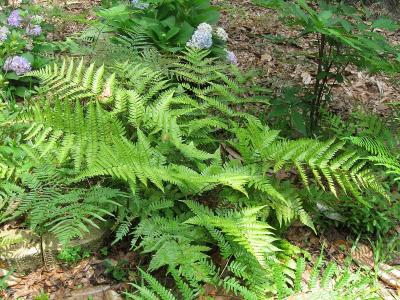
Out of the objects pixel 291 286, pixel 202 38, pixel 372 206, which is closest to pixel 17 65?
pixel 202 38

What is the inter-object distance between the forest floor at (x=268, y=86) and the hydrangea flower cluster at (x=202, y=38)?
43cm

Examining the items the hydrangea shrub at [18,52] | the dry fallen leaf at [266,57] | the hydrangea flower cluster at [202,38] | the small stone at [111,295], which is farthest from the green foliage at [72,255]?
the dry fallen leaf at [266,57]

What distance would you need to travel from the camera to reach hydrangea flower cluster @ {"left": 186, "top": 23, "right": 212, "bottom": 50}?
3.56m

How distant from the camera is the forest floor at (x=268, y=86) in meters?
2.47

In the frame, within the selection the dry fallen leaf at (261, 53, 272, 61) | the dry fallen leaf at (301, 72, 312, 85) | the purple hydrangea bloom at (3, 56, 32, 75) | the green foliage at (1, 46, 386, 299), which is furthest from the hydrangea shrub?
the dry fallen leaf at (301, 72, 312, 85)

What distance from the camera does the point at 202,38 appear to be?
3566mm

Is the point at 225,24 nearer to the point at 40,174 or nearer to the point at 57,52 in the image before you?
the point at 57,52

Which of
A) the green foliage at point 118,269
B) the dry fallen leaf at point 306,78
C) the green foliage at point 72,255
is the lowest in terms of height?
the green foliage at point 118,269

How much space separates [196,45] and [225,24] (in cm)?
221

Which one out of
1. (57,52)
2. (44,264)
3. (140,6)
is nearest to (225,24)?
(140,6)

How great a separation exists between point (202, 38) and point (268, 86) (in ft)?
3.48

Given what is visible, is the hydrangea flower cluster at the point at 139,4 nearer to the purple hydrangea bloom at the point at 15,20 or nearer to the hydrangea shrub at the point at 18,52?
the hydrangea shrub at the point at 18,52

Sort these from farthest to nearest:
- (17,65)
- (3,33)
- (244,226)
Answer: (3,33)
(17,65)
(244,226)

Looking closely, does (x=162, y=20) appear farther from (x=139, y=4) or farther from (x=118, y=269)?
(x=118, y=269)
